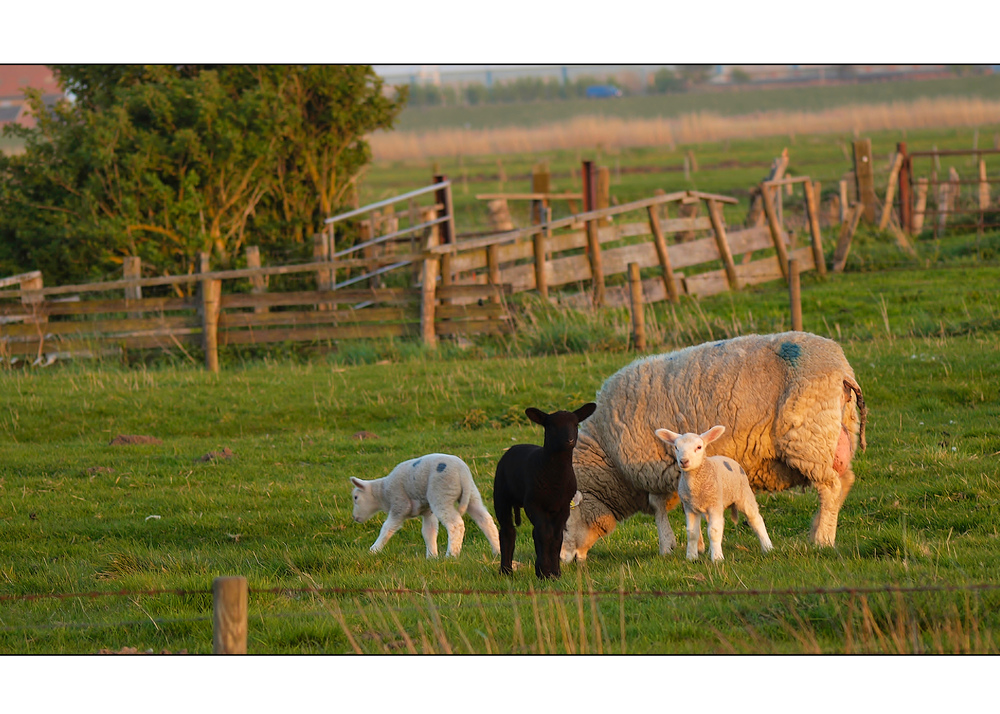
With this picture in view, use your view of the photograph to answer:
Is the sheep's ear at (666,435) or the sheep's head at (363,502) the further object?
the sheep's head at (363,502)

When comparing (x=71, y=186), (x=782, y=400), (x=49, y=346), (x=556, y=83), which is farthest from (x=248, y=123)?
(x=556, y=83)

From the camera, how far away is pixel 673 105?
158ft

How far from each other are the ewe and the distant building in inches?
584

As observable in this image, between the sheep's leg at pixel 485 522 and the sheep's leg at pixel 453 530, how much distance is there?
0.57 feet

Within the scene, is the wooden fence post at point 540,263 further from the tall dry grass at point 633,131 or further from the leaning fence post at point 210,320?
the tall dry grass at point 633,131

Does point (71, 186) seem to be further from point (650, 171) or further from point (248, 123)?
point (650, 171)

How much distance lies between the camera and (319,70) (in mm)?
20875

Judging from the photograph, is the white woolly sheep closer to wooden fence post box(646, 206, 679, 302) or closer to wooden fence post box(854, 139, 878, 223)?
wooden fence post box(646, 206, 679, 302)

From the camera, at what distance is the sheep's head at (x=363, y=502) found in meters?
8.17

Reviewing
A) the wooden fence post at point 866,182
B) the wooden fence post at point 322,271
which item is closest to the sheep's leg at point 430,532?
the wooden fence post at point 322,271

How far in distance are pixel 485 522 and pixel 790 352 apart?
2654 mm

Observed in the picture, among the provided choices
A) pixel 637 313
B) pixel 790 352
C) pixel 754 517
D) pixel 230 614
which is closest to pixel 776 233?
pixel 637 313

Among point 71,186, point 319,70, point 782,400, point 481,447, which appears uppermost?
point 319,70

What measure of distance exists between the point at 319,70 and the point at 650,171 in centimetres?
2519
